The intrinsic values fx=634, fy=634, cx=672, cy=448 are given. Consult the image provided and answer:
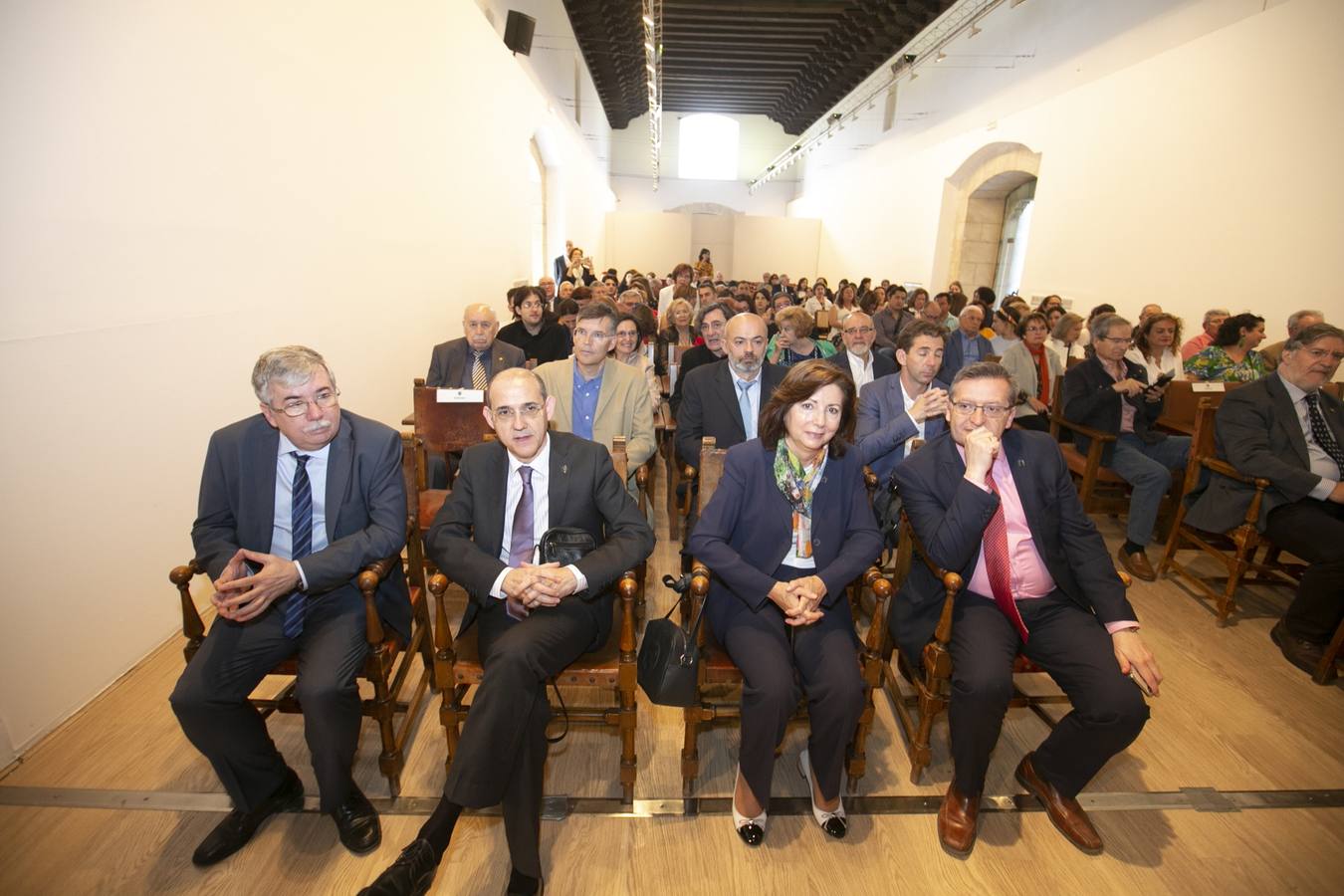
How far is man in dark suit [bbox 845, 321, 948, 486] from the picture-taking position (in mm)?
2949

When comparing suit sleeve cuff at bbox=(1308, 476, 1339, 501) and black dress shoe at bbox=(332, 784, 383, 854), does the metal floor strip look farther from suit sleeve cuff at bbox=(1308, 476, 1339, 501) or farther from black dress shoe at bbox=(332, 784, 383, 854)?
suit sleeve cuff at bbox=(1308, 476, 1339, 501)

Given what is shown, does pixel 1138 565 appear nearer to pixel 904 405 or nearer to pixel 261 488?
pixel 904 405

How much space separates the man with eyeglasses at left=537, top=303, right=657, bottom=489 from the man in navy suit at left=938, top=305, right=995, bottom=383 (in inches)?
98.6

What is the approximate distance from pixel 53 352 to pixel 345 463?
119 centimetres

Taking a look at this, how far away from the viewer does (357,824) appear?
76.2 inches

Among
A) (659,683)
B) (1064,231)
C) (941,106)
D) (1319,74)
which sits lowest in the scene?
(659,683)

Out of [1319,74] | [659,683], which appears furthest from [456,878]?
[1319,74]

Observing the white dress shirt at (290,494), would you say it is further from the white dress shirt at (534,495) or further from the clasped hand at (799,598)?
the clasped hand at (799,598)

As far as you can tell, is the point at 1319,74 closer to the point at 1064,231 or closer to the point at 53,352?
the point at 1064,231

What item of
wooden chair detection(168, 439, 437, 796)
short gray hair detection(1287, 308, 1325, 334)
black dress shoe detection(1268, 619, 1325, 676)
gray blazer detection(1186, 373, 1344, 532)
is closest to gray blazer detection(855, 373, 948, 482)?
gray blazer detection(1186, 373, 1344, 532)

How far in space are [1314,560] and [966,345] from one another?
3.25 meters

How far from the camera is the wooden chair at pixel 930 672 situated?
2.05 meters

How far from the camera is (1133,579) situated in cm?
373

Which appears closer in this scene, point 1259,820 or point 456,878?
point 456,878
